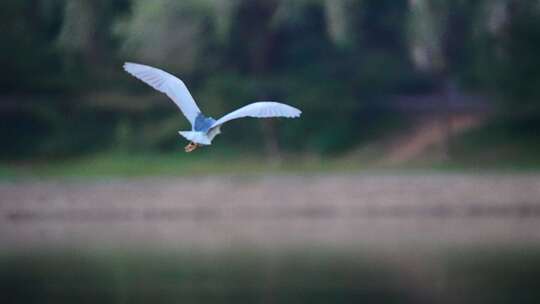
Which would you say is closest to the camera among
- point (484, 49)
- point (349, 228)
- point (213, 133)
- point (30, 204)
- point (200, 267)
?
point (213, 133)

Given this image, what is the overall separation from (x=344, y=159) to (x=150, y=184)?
4.20 m

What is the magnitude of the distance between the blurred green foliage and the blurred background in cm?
4

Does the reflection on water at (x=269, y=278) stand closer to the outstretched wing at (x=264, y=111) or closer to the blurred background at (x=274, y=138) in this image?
the blurred background at (x=274, y=138)

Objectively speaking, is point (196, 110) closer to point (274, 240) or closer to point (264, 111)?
point (264, 111)

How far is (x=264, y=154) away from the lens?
82.6 feet

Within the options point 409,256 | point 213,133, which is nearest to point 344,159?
point 409,256

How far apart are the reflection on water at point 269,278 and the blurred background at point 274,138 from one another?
0.09 meters

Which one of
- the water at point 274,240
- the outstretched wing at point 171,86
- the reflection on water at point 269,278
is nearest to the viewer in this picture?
the outstretched wing at point 171,86

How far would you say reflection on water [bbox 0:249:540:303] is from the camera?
14.6m

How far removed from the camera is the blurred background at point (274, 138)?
61.9ft

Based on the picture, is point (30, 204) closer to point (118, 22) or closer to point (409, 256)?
point (118, 22)

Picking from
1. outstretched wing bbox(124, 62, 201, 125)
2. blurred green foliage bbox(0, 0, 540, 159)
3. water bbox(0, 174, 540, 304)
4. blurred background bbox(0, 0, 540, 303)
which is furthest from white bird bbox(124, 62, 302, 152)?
blurred green foliage bbox(0, 0, 540, 159)

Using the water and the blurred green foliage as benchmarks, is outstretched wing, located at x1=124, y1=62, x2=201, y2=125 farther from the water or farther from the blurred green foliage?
the blurred green foliage

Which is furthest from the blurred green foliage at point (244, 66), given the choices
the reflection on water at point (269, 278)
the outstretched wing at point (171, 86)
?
the outstretched wing at point (171, 86)
